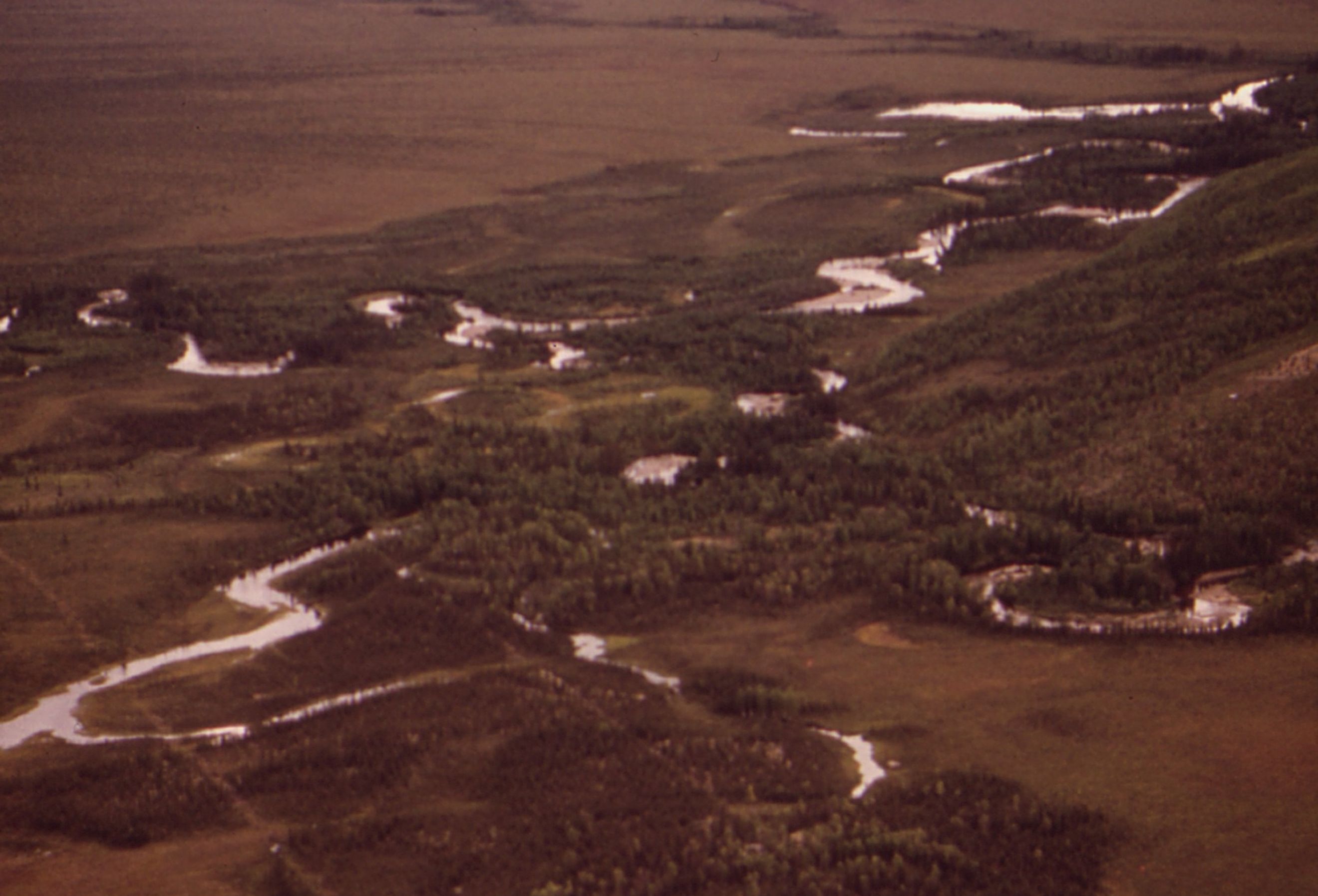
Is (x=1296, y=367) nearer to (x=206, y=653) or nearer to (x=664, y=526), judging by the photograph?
(x=664, y=526)

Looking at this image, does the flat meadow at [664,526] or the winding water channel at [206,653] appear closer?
the flat meadow at [664,526]

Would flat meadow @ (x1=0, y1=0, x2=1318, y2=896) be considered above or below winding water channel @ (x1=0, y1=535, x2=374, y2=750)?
above

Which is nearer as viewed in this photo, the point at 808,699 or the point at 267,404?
the point at 808,699

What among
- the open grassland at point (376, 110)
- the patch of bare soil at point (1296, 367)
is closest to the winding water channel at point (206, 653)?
the patch of bare soil at point (1296, 367)

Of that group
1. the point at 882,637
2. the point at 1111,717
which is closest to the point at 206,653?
the point at 882,637

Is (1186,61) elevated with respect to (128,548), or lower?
elevated

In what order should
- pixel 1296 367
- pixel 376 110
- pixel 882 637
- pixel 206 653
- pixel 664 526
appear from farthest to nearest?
pixel 376 110
pixel 1296 367
pixel 664 526
pixel 206 653
pixel 882 637

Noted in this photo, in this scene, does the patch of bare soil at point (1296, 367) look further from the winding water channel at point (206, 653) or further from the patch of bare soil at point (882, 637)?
the winding water channel at point (206, 653)

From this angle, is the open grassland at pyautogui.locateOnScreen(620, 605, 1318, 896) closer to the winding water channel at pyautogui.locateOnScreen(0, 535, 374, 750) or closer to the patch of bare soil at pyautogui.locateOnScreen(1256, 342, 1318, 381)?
the winding water channel at pyautogui.locateOnScreen(0, 535, 374, 750)

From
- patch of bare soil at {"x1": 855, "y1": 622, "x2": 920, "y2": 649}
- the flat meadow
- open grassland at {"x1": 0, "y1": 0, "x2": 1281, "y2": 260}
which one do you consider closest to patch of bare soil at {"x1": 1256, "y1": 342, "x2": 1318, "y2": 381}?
the flat meadow

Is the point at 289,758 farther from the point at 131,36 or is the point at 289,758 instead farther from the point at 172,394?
the point at 131,36

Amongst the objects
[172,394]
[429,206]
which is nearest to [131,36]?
[429,206]
